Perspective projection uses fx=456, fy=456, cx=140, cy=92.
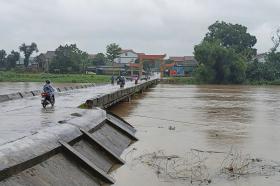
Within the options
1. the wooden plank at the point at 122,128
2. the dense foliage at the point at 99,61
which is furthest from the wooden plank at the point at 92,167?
the dense foliage at the point at 99,61

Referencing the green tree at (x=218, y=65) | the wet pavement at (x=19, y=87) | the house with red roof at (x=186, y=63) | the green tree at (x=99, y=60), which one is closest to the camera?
the wet pavement at (x=19, y=87)

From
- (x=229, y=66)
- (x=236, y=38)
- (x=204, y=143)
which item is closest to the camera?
(x=204, y=143)

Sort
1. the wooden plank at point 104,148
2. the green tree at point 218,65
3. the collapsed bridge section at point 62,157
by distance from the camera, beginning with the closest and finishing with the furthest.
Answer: the collapsed bridge section at point 62,157, the wooden plank at point 104,148, the green tree at point 218,65

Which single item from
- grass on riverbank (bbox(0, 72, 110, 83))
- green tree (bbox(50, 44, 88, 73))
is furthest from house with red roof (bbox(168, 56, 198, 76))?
grass on riverbank (bbox(0, 72, 110, 83))

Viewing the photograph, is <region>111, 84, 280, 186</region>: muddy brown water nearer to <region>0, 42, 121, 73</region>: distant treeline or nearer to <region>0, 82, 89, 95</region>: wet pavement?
<region>0, 82, 89, 95</region>: wet pavement

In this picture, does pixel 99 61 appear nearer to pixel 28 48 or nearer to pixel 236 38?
pixel 28 48

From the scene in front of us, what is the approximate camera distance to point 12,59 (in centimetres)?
10194

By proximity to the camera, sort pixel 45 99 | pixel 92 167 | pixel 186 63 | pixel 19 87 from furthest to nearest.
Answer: pixel 186 63, pixel 19 87, pixel 45 99, pixel 92 167

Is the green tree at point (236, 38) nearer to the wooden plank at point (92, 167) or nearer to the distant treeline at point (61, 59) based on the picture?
the distant treeline at point (61, 59)

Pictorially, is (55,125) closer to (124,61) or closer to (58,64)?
(58,64)

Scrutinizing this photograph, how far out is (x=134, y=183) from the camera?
30.5 feet

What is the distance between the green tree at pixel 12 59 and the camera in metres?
102

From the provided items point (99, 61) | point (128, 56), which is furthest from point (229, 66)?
point (128, 56)

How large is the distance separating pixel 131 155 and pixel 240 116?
12.4 meters
